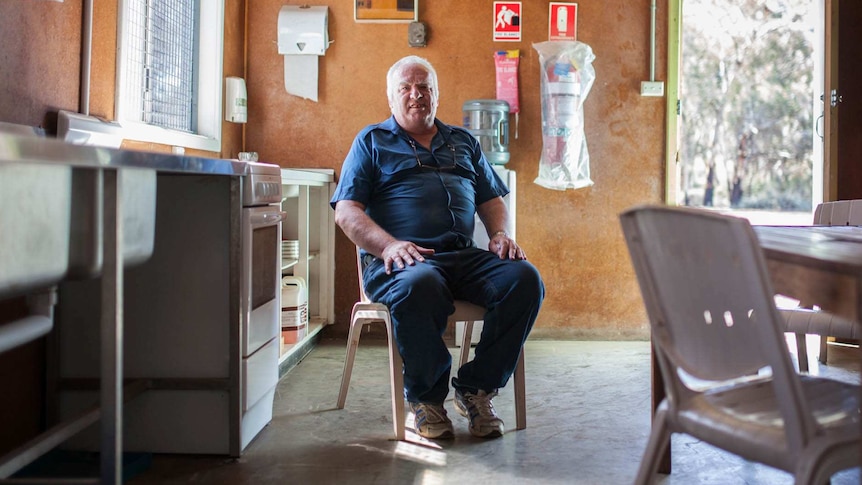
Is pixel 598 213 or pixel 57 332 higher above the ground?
pixel 598 213

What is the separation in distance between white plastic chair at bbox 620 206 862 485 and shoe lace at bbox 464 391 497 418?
4.02 feet

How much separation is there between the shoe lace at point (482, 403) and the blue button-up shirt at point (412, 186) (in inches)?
20.4

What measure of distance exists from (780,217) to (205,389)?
11.0 metres

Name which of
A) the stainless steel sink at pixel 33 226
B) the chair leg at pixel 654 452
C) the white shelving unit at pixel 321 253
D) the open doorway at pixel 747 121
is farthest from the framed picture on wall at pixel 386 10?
the open doorway at pixel 747 121

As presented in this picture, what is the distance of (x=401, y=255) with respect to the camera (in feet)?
8.32

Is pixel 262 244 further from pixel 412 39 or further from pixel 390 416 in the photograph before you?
pixel 412 39

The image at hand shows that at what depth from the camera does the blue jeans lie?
2400 millimetres

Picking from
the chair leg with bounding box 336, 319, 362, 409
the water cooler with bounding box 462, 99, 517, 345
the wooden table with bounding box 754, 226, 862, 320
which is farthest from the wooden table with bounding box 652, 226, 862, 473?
the water cooler with bounding box 462, 99, 517, 345

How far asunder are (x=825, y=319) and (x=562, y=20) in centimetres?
227

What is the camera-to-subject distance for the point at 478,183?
299 cm

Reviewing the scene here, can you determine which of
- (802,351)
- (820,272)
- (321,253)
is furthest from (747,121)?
(820,272)

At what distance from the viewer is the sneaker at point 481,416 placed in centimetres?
251

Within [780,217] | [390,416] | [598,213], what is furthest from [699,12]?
[390,416]

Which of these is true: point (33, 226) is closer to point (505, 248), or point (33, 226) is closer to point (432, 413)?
point (432, 413)
